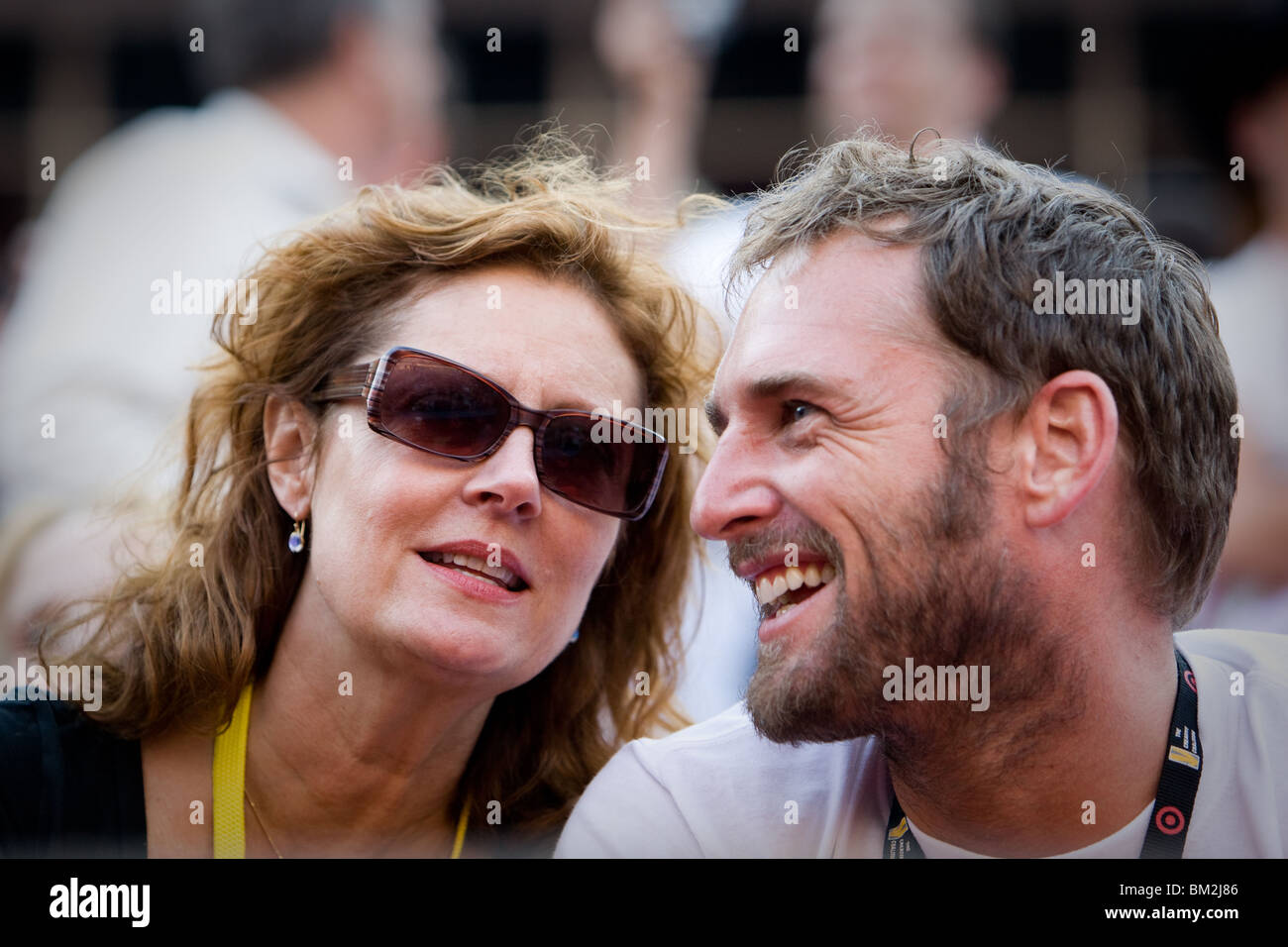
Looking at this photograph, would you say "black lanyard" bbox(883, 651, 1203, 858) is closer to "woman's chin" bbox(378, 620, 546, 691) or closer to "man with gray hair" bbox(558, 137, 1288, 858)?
"man with gray hair" bbox(558, 137, 1288, 858)

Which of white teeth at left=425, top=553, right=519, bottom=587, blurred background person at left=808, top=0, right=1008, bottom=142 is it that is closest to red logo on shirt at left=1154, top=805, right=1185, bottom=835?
white teeth at left=425, top=553, right=519, bottom=587

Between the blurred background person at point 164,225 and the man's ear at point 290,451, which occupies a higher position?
the blurred background person at point 164,225

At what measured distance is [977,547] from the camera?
7.52ft

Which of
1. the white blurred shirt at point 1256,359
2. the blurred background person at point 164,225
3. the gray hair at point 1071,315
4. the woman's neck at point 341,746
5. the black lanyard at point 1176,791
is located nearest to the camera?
the black lanyard at point 1176,791

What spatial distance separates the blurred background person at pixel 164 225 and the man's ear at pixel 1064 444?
74.2 inches

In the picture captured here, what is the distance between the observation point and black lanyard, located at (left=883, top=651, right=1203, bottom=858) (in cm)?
225

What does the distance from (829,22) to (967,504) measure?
1.62 metres

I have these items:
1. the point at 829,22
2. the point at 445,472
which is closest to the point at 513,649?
the point at 445,472

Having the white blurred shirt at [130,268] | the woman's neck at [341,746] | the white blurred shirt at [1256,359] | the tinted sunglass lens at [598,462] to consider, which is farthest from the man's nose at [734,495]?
the white blurred shirt at [130,268]

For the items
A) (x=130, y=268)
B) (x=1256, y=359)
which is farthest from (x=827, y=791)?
(x=130, y=268)

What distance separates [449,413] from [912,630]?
3.25 ft

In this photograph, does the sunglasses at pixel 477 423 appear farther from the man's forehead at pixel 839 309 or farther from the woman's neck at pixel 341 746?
the woman's neck at pixel 341 746

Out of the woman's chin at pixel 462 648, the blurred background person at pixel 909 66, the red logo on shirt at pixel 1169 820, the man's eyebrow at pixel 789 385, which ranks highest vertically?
the blurred background person at pixel 909 66

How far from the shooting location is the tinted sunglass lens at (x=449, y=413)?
98.4 inches
